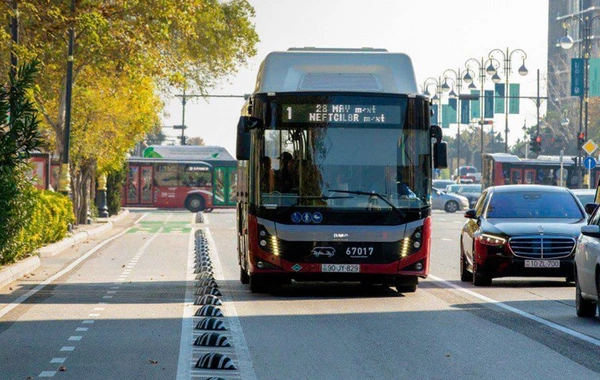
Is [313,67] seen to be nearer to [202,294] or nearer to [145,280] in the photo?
[202,294]

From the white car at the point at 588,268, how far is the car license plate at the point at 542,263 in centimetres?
462

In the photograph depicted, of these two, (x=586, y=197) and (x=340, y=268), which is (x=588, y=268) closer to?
(x=340, y=268)

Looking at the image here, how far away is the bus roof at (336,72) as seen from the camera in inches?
752

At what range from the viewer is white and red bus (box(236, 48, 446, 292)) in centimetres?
1873

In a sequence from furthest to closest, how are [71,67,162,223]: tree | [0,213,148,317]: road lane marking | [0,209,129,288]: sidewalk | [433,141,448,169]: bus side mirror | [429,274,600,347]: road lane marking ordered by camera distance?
[71,67,162,223]: tree < [0,209,129,288]: sidewalk < [433,141,448,169]: bus side mirror < [0,213,148,317]: road lane marking < [429,274,600,347]: road lane marking

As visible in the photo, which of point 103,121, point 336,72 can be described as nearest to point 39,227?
point 336,72

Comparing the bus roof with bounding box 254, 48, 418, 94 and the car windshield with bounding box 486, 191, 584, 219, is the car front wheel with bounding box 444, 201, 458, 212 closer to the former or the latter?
the car windshield with bounding box 486, 191, 584, 219

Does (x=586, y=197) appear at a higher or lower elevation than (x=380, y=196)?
lower

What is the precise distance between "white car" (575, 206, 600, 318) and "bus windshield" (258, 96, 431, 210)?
3342mm

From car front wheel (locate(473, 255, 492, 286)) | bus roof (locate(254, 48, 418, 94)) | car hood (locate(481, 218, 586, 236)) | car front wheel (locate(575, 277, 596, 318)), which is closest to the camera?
car front wheel (locate(575, 277, 596, 318))

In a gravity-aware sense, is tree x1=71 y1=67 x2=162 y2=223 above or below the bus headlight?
above

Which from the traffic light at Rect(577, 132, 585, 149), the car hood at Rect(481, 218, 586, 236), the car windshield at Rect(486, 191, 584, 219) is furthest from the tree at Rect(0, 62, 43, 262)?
the traffic light at Rect(577, 132, 585, 149)

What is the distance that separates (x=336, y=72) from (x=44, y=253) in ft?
43.7

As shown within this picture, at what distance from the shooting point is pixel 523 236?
2097 centimetres
